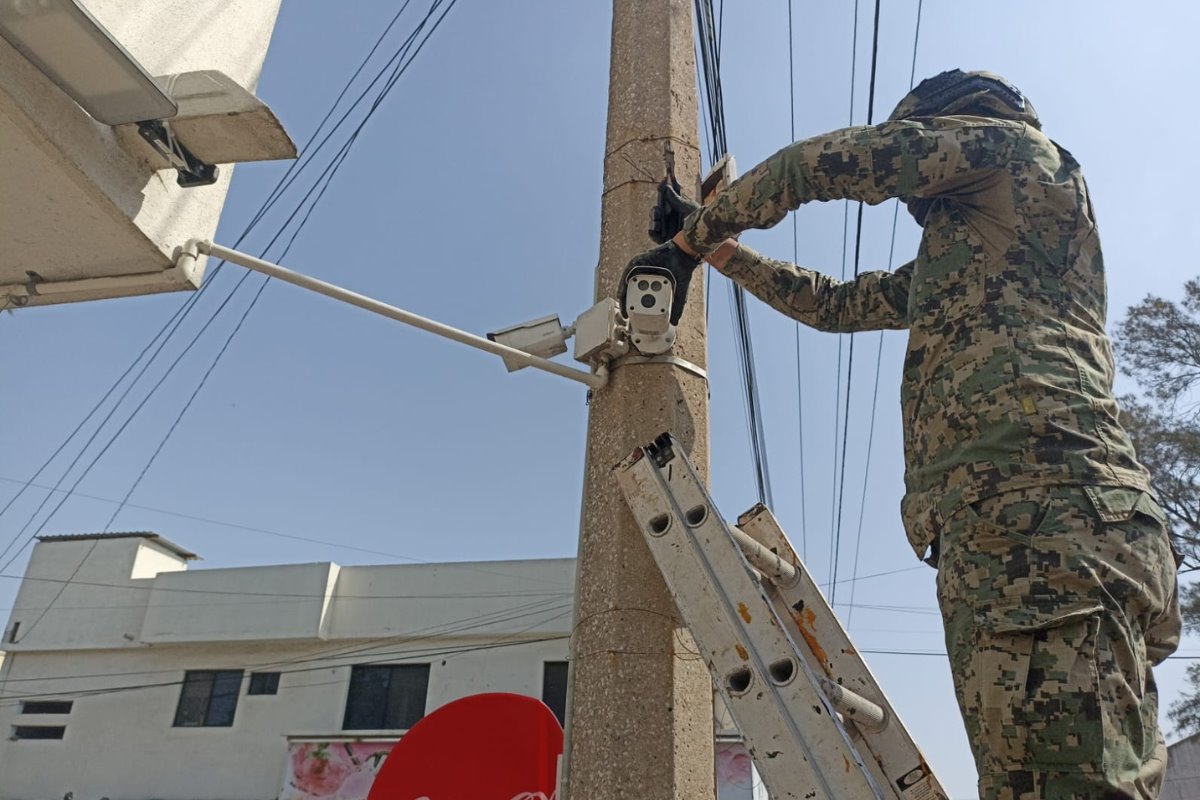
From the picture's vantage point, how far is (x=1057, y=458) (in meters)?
1.74

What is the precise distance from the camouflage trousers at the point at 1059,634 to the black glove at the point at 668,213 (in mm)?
1377

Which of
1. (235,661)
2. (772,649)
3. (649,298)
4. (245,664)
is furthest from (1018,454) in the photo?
(235,661)

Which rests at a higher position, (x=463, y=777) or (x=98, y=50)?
(x=98, y=50)

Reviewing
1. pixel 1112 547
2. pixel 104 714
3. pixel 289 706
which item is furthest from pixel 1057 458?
pixel 104 714

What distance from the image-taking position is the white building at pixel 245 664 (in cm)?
1497

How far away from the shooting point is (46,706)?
17.2 metres

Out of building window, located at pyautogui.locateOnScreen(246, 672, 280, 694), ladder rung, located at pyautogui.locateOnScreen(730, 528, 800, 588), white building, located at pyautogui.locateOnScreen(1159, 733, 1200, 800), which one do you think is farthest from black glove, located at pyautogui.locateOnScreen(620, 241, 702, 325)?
white building, located at pyautogui.locateOnScreen(1159, 733, 1200, 800)

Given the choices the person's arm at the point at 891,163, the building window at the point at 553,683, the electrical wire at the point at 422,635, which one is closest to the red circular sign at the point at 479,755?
the person's arm at the point at 891,163

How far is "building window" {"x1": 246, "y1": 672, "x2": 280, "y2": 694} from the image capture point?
15.7m

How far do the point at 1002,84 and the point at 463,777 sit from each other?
262 cm

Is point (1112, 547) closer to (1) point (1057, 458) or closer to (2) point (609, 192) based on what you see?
(1) point (1057, 458)

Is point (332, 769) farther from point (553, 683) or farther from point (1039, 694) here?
point (1039, 694)

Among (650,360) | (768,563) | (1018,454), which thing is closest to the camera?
(1018,454)

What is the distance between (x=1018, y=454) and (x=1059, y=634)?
14.5 inches
